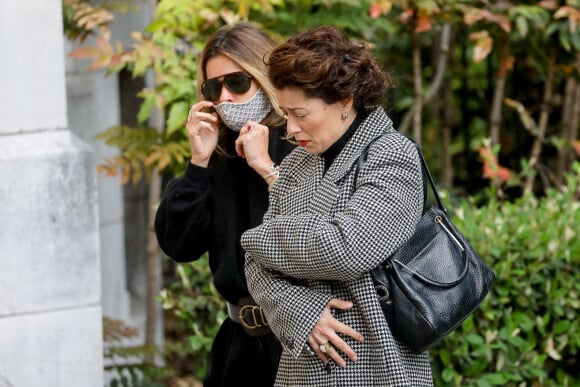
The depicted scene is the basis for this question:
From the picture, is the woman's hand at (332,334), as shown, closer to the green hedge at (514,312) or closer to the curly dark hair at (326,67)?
the curly dark hair at (326,67)

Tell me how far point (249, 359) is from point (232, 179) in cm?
57

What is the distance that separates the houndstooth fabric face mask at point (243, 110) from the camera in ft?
10.1

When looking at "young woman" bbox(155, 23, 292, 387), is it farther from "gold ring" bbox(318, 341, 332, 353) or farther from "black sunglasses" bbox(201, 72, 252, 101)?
"gold ring" bbox(318, 341, 332, 353)

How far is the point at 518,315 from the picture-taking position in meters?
4.15

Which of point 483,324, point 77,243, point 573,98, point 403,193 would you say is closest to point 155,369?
point 77,243

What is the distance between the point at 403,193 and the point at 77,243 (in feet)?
5.07

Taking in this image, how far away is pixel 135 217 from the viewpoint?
19.4ft

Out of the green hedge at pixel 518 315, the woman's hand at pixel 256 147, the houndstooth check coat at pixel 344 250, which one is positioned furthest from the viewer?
the green hedge at pixel 518 315

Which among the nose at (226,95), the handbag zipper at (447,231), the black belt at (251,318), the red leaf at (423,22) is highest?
the nose at (226,95)

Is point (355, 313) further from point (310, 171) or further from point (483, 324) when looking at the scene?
point (483, 324)

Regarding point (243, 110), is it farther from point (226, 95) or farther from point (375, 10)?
point (375, 10)

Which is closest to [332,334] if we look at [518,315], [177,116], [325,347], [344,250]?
[325,347]

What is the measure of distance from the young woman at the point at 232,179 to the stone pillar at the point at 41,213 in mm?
601

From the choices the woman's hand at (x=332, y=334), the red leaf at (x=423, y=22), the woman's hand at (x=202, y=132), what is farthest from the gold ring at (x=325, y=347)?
the red leaf at (x=423, y=22)
